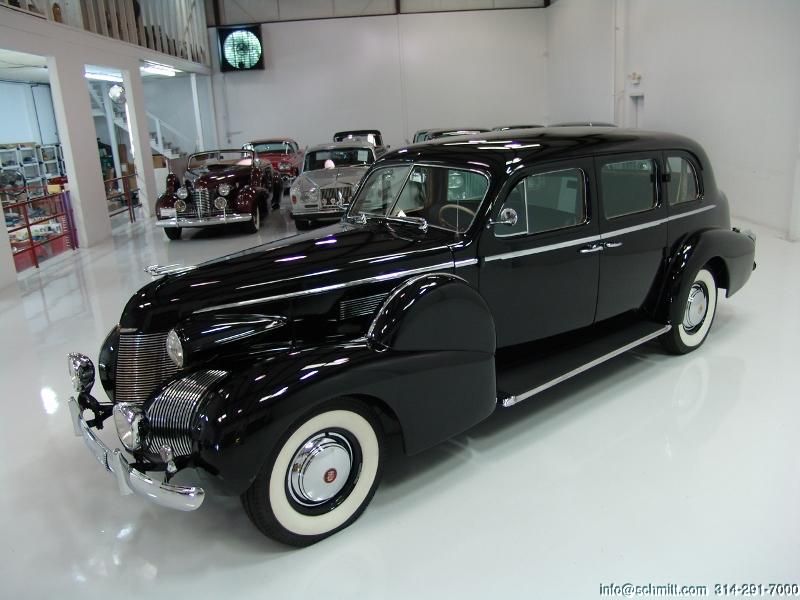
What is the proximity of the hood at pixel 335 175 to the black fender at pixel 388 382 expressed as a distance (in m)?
7.57

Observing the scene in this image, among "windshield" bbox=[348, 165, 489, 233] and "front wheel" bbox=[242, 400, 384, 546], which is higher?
"windshield" bbox=[348, 165, 489, 233]

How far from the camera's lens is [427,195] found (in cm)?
382

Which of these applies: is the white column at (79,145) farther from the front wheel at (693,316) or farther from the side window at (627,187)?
the front wheel at (693,316)

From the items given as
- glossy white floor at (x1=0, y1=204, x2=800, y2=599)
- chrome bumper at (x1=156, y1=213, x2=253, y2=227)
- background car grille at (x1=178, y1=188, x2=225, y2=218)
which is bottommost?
glossy white floor at (x1=0, y1=204, x2=800, y2=599)

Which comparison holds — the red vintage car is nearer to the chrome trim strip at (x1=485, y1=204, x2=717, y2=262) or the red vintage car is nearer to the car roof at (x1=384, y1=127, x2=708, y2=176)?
the car roof at (x1=384, y1=127, x2=708, y2=176)

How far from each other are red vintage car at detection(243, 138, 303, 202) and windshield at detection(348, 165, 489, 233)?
10.5 meters

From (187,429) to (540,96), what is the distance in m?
20.3

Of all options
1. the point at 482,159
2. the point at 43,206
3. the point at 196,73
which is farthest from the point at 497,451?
the point at 196,73

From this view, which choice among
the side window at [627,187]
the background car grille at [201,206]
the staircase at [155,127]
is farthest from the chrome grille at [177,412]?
the staircase at [155,127]

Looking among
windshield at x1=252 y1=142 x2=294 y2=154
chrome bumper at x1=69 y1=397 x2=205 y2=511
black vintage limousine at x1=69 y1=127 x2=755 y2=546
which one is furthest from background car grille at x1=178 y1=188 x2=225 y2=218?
chrome bumper at x1=69 y1=397 x2=205 y2=511

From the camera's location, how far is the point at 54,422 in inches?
163

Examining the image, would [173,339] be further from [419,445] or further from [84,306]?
[84,306]

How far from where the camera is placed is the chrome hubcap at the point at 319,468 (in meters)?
2.67

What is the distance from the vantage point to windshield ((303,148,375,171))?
11.6 m
